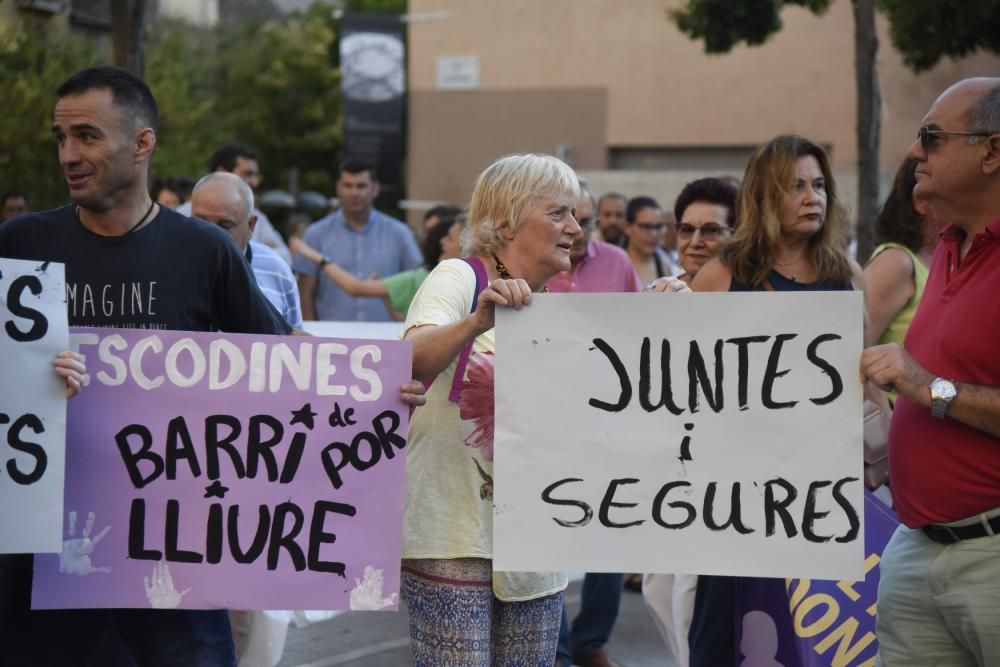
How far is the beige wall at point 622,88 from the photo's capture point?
2634cm

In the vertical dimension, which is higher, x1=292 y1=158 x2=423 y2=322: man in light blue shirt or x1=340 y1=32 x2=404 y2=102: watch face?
x1=340 y1=32 x2=404 y2=102: watch face

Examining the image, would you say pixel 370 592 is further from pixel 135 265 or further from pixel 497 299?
pixel 135 265

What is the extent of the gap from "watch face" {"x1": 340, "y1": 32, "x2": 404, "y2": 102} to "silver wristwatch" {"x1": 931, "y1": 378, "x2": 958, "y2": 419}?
943 inches

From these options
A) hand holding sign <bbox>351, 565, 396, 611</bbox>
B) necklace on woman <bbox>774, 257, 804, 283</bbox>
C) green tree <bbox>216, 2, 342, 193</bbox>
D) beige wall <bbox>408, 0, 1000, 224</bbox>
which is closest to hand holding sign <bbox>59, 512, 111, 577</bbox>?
hand holding sign <bbox>351, 565, 396, 611</bbox>

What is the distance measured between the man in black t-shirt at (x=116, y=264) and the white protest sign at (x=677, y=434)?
856mm

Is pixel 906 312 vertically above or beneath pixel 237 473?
above

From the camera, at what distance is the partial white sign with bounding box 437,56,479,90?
3041 cm

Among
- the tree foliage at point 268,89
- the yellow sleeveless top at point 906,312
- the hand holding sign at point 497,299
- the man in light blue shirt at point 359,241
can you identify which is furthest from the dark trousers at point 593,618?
the tree foliage at point 268,89

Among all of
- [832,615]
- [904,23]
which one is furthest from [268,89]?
[832,615]

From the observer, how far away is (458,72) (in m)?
30.6

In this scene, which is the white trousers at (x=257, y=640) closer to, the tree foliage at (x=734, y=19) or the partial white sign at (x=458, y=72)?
the tree foliage at (x=734, y=19)

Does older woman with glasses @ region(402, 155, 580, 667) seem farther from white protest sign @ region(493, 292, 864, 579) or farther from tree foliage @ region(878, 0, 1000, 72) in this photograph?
tree foliage @ region(878, 0, 1000, 72)

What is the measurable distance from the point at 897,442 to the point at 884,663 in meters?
0.55

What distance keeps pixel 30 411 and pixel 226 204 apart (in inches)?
81.6
